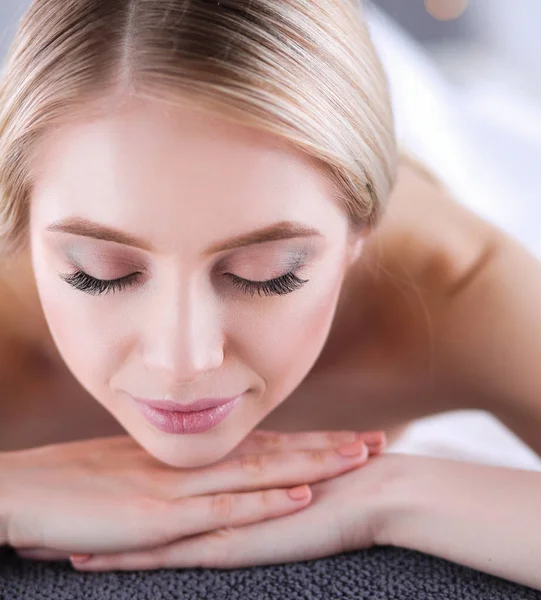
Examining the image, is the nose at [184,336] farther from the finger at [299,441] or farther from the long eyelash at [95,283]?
the finger at [299,441]

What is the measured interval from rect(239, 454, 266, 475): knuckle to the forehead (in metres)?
0.34

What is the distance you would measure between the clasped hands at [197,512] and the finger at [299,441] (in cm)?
3

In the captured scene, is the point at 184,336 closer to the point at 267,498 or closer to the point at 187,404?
the point at 187,404

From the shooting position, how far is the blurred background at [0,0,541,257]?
164 centimetres

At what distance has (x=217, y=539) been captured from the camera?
914 millimetres

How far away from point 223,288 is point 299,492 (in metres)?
0.29

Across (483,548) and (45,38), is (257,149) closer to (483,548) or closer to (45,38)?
(45,38)

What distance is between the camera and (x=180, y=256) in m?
0.73

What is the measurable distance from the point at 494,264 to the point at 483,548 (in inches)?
16.8

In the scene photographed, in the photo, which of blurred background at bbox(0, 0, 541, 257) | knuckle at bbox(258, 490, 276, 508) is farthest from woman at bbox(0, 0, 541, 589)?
blurred background at bbox(0, 0, 541, 257)

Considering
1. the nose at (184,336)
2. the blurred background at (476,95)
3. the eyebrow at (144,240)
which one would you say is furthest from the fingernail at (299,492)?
the blurred background at (476,95)

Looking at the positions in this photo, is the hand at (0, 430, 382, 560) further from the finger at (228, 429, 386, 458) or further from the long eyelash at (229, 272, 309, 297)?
the long eyelash at (229, 272, 309, 297)

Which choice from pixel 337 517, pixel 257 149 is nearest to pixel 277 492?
pixel 337 517

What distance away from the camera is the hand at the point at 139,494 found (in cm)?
91
